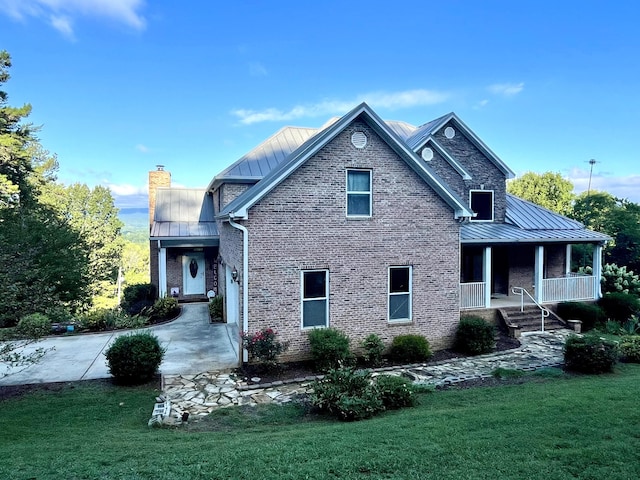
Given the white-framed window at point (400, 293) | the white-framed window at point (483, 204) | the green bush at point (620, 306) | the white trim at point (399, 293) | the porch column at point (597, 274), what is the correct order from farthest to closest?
the white-framed window at point (483, 204)
the porch column at point (597, 274)
the green bush at point (620, 306)
the white-framed window at point (400, 293)
the white trim at point (399, 293)

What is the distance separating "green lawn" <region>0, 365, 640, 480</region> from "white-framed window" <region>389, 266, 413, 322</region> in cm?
414

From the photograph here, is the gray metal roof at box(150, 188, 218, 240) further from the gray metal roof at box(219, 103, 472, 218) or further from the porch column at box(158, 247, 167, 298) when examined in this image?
the gray metal roof at box(219, 103, 472, 218)

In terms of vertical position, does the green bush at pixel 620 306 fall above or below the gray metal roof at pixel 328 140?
below

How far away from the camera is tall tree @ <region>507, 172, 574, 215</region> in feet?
143

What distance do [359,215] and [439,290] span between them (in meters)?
3.62

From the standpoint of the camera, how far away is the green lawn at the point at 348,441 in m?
4.89

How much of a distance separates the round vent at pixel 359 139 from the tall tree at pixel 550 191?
36.2 meters

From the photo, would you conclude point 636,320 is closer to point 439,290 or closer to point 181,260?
point 439,290

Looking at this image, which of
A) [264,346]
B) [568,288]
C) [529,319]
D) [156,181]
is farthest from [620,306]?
[156,181]

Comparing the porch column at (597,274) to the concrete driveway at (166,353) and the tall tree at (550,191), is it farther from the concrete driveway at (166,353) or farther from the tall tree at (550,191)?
the tall tree at (550,191)

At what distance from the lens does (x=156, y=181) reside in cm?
2434

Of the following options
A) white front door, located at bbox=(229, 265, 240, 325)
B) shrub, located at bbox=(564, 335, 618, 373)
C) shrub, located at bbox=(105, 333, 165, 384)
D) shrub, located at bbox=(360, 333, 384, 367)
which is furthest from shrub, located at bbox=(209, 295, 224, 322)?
shrub, located at bbox=(564, 335, 618, 373)


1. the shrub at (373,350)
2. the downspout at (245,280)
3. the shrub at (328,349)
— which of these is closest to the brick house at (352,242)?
the downspout at (245,280)

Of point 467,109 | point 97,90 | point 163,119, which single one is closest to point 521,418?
point 467,109
